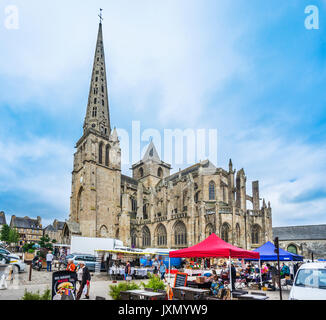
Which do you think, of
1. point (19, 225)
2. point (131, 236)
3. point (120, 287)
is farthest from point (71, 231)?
point (19, 225)

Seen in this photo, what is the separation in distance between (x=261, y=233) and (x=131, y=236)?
17.5 m

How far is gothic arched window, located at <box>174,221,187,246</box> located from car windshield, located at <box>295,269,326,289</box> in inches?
1012

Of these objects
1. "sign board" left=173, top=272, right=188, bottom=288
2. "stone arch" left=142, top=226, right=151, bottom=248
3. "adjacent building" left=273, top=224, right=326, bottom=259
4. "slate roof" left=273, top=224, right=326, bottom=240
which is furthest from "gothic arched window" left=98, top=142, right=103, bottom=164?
"slate roof" left=273, top=224, right=326, bottom=240

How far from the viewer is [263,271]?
17000mm

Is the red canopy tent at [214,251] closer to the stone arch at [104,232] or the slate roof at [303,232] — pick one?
the stone arch at [104,232]

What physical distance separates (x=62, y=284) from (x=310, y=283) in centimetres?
626

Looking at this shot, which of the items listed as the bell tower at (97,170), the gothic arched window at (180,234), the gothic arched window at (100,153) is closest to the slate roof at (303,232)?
the gothic arched window at (180,234)

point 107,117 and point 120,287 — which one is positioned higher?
point 107,117

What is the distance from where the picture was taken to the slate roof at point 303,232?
47.4m

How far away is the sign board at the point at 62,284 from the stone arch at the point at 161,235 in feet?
95.4

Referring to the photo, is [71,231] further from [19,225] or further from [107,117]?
[19,225]

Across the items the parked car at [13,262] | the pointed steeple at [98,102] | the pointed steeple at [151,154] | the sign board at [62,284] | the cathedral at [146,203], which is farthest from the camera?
the pointed steeple at [151,154]

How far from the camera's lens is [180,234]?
32875 millimetres

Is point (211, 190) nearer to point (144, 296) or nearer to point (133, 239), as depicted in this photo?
point (133, 239)
